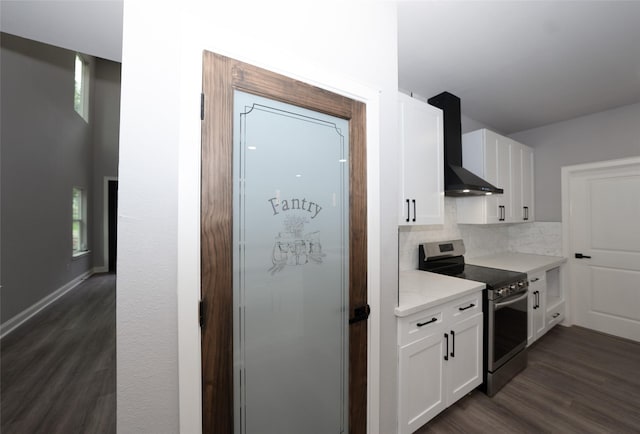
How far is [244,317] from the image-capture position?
1066 mm

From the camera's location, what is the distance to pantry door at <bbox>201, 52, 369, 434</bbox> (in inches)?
38.9

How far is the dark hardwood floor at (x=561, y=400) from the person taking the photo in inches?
68.6

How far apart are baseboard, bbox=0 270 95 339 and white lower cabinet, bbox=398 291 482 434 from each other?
4.26 metres

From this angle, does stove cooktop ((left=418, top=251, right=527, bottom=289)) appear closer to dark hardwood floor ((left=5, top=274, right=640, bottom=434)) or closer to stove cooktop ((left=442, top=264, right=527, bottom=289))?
stove cooktop ((left=442, top=264, right=527, bottom=289))

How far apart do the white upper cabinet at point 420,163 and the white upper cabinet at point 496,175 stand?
92 cm

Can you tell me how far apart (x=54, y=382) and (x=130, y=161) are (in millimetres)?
2620

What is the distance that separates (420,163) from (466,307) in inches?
46.4

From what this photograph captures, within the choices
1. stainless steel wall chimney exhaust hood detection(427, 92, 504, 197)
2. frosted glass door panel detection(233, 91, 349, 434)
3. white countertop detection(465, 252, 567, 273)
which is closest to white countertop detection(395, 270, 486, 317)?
frosted glass door panel detection(233, 91, 349, 434)

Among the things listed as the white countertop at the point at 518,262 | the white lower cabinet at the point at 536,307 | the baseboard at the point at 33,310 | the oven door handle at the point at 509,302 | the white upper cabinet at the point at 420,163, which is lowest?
the baseboard at the point at 33,310

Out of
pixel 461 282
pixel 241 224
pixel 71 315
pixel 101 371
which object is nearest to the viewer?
pixel 241 224

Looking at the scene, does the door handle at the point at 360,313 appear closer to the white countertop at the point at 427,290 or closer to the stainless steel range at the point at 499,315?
the white countertop at the point at 427,290

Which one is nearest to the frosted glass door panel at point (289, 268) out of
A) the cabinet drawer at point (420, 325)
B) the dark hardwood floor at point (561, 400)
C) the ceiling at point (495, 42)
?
the cabinet drawer at point (420, 325)

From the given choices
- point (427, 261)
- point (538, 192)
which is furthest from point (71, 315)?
point (538, 192)

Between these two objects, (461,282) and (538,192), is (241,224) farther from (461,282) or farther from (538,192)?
(538,192)
